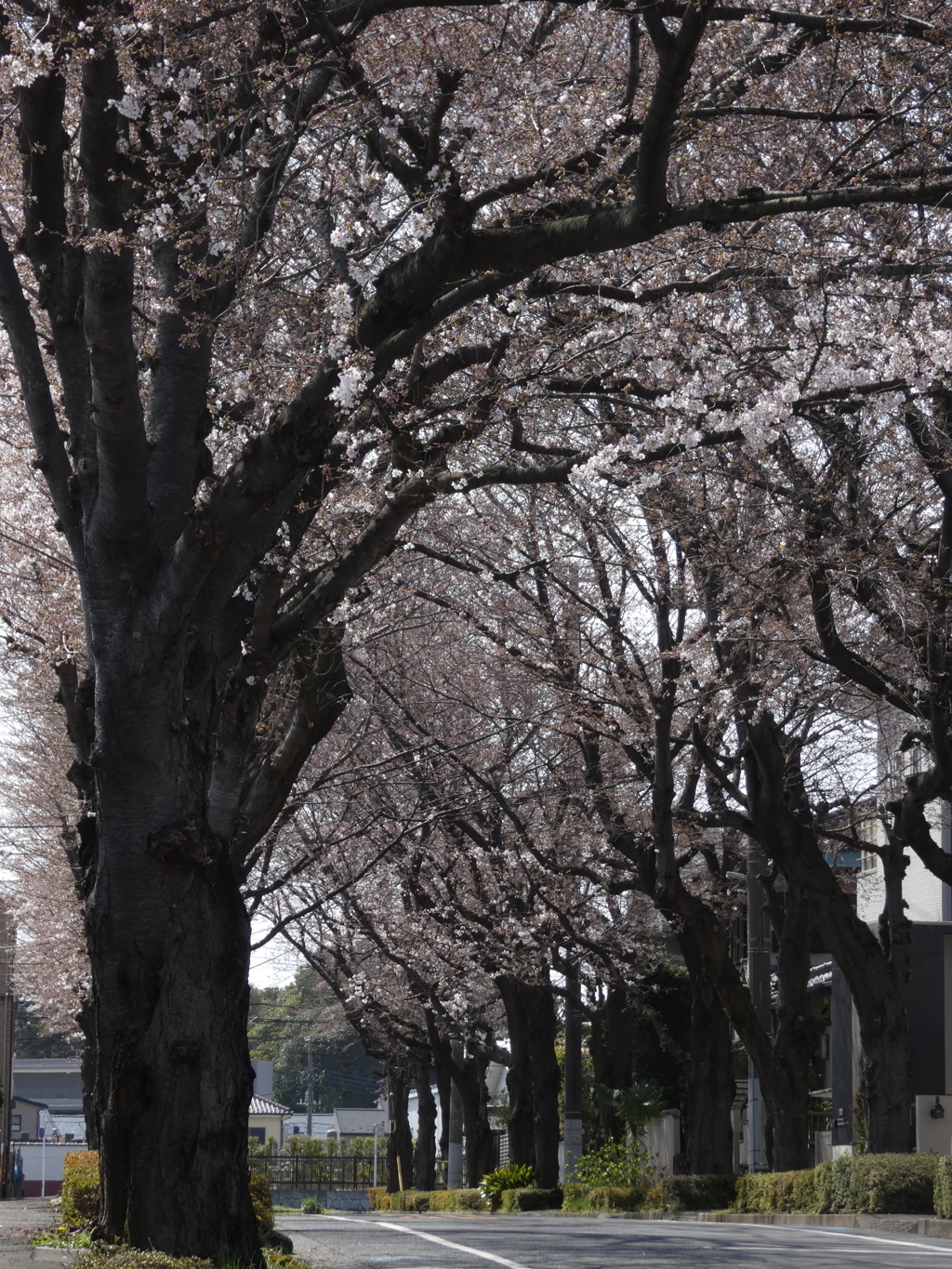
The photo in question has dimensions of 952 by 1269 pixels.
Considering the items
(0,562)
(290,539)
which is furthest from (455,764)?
(290,539)

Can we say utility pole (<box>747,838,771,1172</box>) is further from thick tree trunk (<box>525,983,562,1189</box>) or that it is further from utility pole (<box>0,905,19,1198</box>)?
utility pole (<box>0,905,19,1198</box>)

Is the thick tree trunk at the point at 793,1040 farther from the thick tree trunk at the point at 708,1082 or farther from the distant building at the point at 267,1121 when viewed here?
the distant building at the point at 267,1121

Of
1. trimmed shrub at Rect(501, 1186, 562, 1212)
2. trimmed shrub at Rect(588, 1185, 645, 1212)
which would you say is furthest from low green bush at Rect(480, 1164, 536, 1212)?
trimmed shrub at Rect(588, 1185, 645, 1212)

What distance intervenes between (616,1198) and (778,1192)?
5387mm

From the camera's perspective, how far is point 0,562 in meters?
18.3

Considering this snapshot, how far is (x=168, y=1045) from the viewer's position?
7691 millimetres

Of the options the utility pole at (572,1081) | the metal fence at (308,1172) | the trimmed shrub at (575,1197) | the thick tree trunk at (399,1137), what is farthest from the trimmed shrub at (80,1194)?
the metal fence at (308,1172)

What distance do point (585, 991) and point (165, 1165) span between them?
972 inches

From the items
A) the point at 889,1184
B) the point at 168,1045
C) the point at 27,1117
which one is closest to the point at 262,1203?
the point at 889,1184

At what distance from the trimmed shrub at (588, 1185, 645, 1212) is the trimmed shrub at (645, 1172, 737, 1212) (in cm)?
204

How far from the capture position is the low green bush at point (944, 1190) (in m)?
14.6

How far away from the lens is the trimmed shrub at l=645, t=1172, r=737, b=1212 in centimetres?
2091

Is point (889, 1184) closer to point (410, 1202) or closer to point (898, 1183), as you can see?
point (898, 1183)

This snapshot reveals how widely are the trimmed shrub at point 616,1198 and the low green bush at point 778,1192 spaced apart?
10.8 feet
